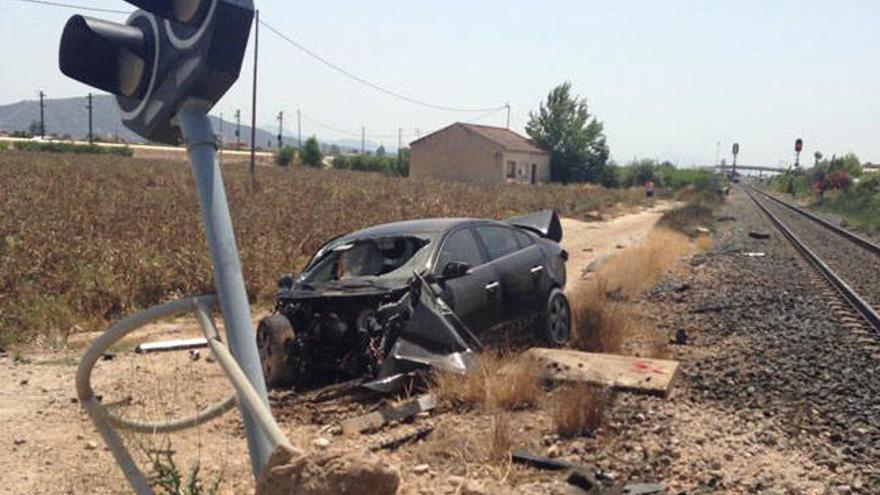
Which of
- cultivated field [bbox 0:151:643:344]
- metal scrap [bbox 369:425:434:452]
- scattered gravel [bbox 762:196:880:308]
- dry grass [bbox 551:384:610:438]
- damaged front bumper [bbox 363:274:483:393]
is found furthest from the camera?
scattered gravel [bbox 762:196:880:308]

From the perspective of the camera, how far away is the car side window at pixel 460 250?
7.64 metres

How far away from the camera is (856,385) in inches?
298

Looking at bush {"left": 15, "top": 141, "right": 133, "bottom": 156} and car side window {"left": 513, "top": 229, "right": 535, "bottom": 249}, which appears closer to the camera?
car side window {"left": 513, "top": 229, "right": 535, "bottom": 249}

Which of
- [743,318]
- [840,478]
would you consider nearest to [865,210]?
[743,318]

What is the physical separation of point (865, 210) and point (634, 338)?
3973 centimetres

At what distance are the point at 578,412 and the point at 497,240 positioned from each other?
3.06 m

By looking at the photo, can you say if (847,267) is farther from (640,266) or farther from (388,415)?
(388,415)

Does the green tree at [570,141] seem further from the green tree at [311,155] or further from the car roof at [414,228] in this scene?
the car roof at [414,228]

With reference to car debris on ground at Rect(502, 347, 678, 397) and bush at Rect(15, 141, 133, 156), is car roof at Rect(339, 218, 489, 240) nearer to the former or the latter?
car debris on ground at Rect(502, 347, 678, 397)

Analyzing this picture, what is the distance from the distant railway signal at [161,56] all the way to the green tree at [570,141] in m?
75.5

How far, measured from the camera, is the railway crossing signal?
202cm

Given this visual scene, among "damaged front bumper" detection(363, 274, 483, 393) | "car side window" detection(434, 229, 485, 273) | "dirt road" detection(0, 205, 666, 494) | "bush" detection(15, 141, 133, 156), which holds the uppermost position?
"bush" detection(15, 141, 133, 156)

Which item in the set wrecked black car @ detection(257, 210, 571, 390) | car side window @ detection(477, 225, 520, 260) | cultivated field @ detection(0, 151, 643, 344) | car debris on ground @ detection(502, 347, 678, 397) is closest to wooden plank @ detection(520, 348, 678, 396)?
car debris on ground @ detection(502, 347, 678, 397)

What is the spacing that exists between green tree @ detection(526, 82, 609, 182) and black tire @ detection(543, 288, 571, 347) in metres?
68.5
